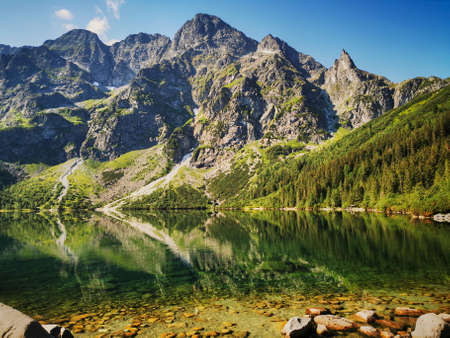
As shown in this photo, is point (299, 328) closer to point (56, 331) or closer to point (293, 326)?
point (293, 326)

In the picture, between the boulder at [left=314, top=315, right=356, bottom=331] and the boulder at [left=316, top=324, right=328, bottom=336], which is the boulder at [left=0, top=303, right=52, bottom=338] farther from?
the boulder at [left=314, top=315, right=356, bottom=331]

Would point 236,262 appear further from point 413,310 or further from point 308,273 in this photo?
point 413,310

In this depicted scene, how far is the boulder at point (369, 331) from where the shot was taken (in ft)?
47.0

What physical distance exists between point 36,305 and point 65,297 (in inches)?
98.7

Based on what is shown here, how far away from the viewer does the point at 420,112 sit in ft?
643

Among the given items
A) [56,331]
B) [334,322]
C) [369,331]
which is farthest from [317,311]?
[56,331]

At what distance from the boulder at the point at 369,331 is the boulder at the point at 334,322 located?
61 cm

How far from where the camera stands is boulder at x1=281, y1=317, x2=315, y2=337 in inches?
567

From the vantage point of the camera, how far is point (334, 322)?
15.6 metres

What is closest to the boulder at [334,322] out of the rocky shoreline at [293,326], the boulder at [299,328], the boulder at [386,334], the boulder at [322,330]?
the rocky shoreline at [293,326]

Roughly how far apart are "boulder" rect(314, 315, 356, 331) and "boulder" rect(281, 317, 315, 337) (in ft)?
3.82

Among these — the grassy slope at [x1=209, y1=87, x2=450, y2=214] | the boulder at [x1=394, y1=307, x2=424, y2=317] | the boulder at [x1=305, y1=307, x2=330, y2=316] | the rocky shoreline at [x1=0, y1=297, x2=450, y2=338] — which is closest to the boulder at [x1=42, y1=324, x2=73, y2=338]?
the rocky shoreline at [x1=0, y1=297, x2=450, y2=338]

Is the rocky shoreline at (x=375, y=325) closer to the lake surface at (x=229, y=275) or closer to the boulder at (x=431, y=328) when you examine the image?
the boulder at (x=431, y=328)

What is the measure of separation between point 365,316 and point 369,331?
2.02 metres
